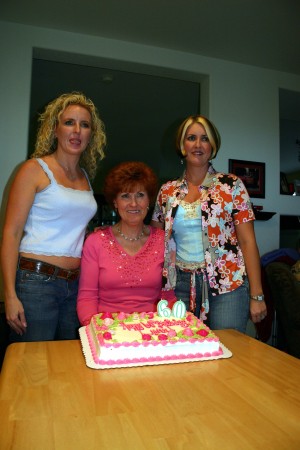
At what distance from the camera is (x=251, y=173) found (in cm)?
364

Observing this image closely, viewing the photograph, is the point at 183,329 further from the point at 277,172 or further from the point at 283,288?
the point at 277,172

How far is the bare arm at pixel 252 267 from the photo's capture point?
1.71m

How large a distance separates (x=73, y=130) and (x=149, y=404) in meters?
1.26

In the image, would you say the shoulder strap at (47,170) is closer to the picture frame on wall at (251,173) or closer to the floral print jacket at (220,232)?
the floral print jacket at (220,232)

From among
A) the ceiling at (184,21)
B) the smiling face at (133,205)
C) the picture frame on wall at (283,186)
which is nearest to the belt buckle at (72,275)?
the smiling face at (133,205)

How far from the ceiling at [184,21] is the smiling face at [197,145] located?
4.78ft

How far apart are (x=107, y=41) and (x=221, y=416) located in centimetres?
323

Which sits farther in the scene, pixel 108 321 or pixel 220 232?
pixel 220 232

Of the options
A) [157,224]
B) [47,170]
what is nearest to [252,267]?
[157,224]

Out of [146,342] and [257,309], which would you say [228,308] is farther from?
[146,342]

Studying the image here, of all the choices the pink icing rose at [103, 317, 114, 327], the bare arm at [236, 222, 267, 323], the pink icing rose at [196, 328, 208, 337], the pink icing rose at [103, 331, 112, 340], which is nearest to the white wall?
the bare arm at [236, 222, 267, 323]

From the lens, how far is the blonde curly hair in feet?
5.74

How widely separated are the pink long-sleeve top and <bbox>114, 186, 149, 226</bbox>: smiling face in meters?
0.14

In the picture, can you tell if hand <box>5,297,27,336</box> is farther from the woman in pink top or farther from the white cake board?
the white cake board
